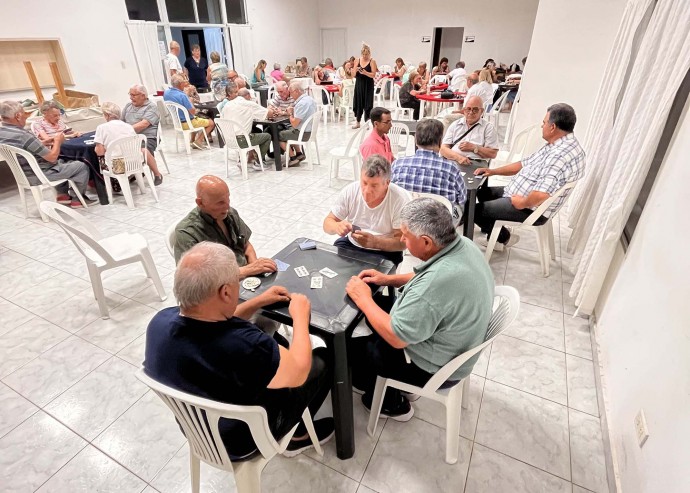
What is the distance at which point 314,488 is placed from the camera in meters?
1.52

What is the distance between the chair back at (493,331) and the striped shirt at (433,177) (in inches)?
46.5

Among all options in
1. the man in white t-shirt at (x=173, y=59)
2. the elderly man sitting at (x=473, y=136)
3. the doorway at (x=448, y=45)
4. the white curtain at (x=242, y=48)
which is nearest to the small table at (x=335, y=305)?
the elderly man sitting at (x=473, y=136)

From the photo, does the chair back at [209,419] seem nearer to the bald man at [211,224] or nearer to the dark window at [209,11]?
the bald man at [211,224]

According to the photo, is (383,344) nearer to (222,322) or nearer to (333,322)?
(333,322)

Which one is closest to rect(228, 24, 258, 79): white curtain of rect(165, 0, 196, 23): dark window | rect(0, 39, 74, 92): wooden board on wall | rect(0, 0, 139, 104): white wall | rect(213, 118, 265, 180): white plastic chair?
rect(165, 0, 196, 23): dark window

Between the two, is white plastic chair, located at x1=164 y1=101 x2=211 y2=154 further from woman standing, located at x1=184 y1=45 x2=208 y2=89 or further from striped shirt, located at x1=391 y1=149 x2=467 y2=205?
striped shirt, located at x1=391 y1=149 x2=467 y2=205

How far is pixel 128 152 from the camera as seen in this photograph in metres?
3.91

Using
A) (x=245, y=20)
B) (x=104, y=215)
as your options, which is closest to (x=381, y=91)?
(x=245, y=20)

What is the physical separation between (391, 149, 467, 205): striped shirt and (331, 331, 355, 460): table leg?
1.61 metres

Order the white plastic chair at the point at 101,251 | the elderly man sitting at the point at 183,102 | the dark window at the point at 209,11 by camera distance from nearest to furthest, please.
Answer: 1. the white plastic chair at the point at 101,251
2. the elderly man sitting at the point at 183,102
3. the dark window at the point at 209,11

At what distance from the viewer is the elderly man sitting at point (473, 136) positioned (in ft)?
11.6

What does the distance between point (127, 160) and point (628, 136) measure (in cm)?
447

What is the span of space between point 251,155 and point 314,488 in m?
4.88

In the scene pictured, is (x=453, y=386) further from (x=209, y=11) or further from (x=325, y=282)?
(x=209, y=11)
